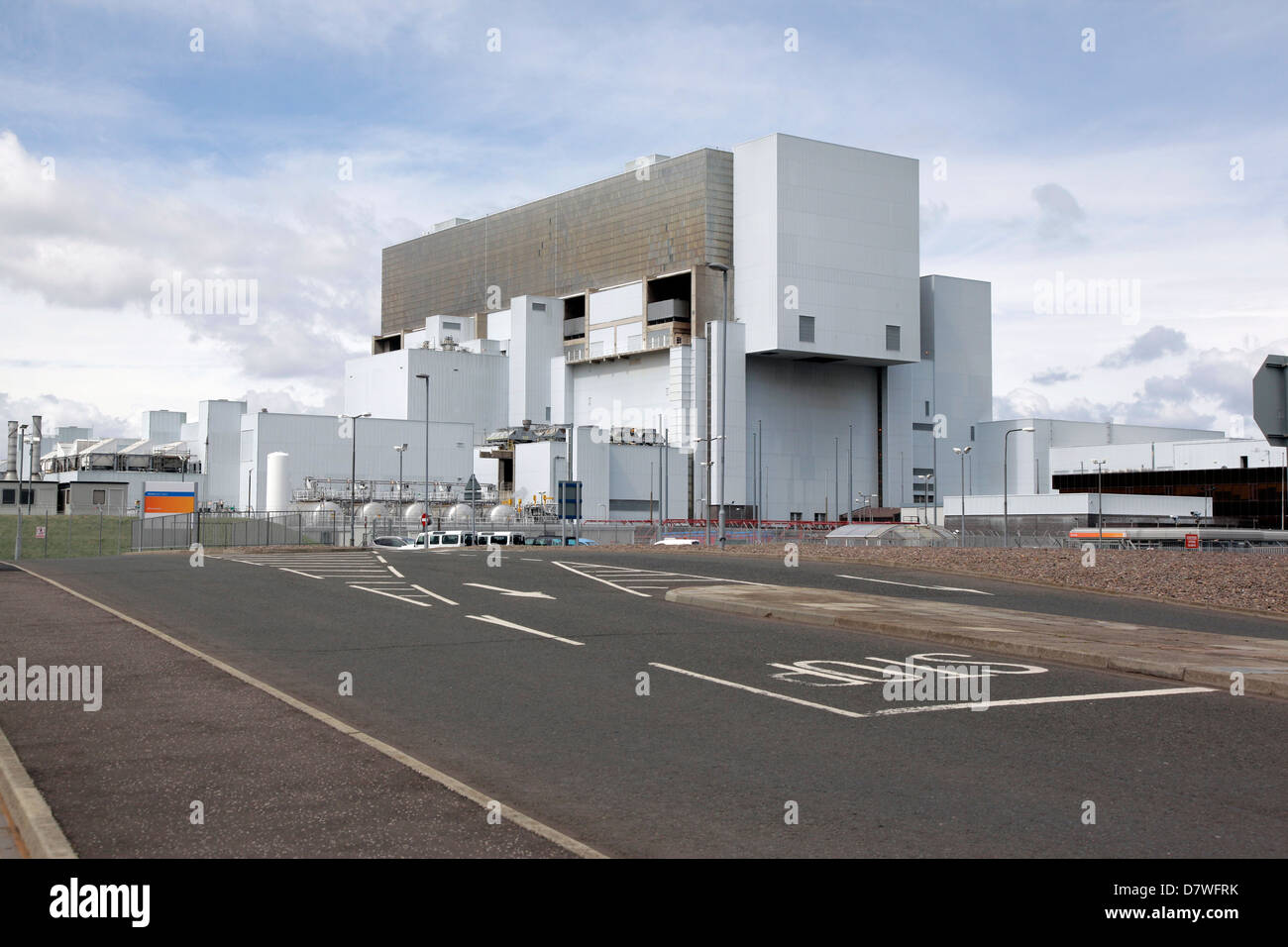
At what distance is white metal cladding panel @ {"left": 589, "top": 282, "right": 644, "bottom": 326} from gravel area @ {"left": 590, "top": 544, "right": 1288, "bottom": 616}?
61048 millimetres

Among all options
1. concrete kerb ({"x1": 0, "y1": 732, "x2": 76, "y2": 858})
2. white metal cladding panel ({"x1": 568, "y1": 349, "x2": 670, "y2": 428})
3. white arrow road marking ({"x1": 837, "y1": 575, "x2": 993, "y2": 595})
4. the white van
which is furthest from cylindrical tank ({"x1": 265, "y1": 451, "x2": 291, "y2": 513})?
concrete kerb ({"x1": 0, "y1": 732, "x2": 76, "y2": 858})

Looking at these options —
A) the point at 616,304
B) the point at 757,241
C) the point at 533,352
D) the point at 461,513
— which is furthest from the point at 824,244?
the point at 461,513

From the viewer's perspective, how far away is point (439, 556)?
34.4 metres

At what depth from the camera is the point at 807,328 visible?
86312 mm

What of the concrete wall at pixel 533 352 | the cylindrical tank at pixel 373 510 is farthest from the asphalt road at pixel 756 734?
the concrete wall at pixel 533 352

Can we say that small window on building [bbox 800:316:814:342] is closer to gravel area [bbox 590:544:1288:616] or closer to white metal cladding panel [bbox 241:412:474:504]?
white metal cladding panel [bbox 241:412:474:504]

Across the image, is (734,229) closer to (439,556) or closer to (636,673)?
(439,556)

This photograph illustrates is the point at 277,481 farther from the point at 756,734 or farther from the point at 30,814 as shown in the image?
the point at 30,814

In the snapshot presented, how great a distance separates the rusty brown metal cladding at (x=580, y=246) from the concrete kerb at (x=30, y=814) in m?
82.0

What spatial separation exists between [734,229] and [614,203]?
1236 cm

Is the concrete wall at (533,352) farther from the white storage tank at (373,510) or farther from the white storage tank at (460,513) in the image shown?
the white storage tank at (460,513)

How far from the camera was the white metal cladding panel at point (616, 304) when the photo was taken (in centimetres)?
9406

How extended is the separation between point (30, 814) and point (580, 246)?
95.4m
